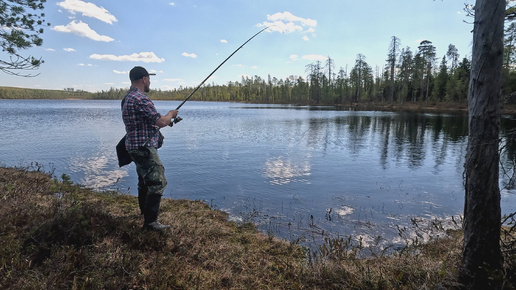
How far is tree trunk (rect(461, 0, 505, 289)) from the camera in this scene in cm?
312

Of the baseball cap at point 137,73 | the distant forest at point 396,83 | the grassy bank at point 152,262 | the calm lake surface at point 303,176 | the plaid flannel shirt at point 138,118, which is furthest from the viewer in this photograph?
the distant forest at point 396,83

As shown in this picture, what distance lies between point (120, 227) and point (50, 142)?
62.1 ft

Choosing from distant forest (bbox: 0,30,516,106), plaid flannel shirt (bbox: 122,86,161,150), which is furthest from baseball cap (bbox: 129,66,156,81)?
distant forest (bbox: 0,30,516,106)

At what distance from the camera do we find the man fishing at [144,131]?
4238 millimetres

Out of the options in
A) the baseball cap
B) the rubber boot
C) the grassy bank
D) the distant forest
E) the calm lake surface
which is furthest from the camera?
the distant forest

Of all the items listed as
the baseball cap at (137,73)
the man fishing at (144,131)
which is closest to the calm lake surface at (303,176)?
the man fishing at (144,131)

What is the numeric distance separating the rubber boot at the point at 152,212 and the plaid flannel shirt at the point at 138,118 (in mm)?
870

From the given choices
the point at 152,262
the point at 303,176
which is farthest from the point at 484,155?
the point at 303,176

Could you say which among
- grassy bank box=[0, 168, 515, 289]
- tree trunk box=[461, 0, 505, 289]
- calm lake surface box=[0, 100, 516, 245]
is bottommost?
→ calm lake surface box=[0, 100, 516, 245]

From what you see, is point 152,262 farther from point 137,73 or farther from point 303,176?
point 303,176

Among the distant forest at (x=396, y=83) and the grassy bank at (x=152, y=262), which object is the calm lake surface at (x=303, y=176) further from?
the distant forest at (x=396, y=83)

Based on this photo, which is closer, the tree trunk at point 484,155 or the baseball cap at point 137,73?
the tree trunk at point 484,155

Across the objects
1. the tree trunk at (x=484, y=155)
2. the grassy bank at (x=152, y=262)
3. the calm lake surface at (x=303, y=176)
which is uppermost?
the tree trunk at (x=484, y=155)

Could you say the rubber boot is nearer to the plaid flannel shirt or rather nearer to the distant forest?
the plaid flannel shirt
